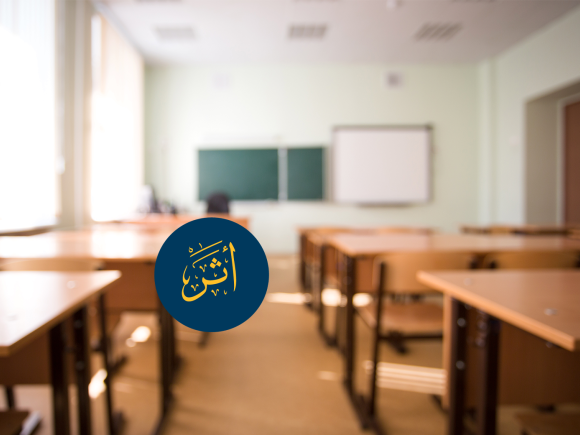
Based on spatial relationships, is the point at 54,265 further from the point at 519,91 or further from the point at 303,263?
the point at 519,91

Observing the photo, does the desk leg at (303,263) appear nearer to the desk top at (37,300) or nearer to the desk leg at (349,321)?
the desk leg at (349,321)

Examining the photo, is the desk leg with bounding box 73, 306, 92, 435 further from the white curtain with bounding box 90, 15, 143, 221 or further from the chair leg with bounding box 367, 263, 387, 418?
the white curtain with bounding box 90, 15, 143, 221

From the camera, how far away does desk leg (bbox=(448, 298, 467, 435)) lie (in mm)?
1063

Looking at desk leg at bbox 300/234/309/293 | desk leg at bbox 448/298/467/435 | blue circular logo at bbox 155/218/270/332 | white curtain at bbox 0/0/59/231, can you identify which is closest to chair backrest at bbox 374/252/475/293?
desk leg at bbox 448/298/467/435

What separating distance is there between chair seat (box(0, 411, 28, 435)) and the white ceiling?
14.4 feet

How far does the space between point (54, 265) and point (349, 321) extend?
129 cm

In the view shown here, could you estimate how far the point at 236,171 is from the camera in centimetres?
587

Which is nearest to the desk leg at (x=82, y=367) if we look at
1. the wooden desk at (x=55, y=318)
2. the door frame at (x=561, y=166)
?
the wooden desk at (x=55, y=318)

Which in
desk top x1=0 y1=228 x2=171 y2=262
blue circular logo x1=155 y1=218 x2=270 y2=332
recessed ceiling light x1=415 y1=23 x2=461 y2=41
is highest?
recessed ceiling light x1=415 y1=23 x2=461 y2=41

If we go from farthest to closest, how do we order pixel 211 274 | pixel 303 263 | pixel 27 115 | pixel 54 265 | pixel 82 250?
1. pixel 303 263
2. pixel 27 115
3. pixel 82 250
4. pixel 54 265
5. pixel 211 274

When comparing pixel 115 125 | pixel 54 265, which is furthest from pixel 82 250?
pixel 115 125

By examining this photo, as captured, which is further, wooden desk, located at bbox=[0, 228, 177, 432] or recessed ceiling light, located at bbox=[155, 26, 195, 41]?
recessed ceiling light, located at bbox=[155, 26, 195, 41]

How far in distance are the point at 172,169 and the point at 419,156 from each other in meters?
4.01

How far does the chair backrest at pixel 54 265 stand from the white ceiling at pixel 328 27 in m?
3.86
